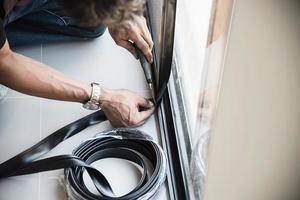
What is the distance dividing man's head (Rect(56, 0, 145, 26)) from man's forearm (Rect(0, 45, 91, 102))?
0.34m

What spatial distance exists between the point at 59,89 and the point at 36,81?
0.20 ft

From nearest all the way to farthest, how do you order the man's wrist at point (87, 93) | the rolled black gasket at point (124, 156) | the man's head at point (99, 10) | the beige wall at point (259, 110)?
the beige wall at point (259, 110), the man's head at point (99, 10), the rolled black gasket at point (124, 156), the man's wrist at point (87, 93)

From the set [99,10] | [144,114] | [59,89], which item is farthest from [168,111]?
[99,10]

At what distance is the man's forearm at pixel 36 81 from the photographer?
3.92ft

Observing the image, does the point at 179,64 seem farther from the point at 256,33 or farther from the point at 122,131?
the point at 256,33

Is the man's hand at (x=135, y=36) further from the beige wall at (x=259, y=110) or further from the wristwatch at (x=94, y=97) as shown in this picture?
the beige wall at (x=259, y=110)

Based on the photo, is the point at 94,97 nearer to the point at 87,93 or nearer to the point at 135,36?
the point at 87,93

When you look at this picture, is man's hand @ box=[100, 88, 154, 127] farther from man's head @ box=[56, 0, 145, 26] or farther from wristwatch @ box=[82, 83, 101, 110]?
man's head @ box=[56, 0, 145, 26]

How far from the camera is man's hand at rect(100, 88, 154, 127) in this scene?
129 cm

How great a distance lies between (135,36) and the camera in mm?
1336

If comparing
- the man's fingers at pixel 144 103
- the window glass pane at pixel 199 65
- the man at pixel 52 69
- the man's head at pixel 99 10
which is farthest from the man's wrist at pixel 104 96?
the man's head at pixel 99 10

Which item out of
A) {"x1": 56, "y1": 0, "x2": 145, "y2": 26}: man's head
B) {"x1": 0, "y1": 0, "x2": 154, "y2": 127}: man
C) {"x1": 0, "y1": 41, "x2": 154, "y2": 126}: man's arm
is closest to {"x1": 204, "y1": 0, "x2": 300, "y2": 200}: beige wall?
{"x1": 56, "y1": 0, "x2": 145, "y2": 26}: man's head

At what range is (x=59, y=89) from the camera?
4.11 feet

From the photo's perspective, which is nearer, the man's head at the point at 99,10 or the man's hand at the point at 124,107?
the man's head at the point at 99,10
